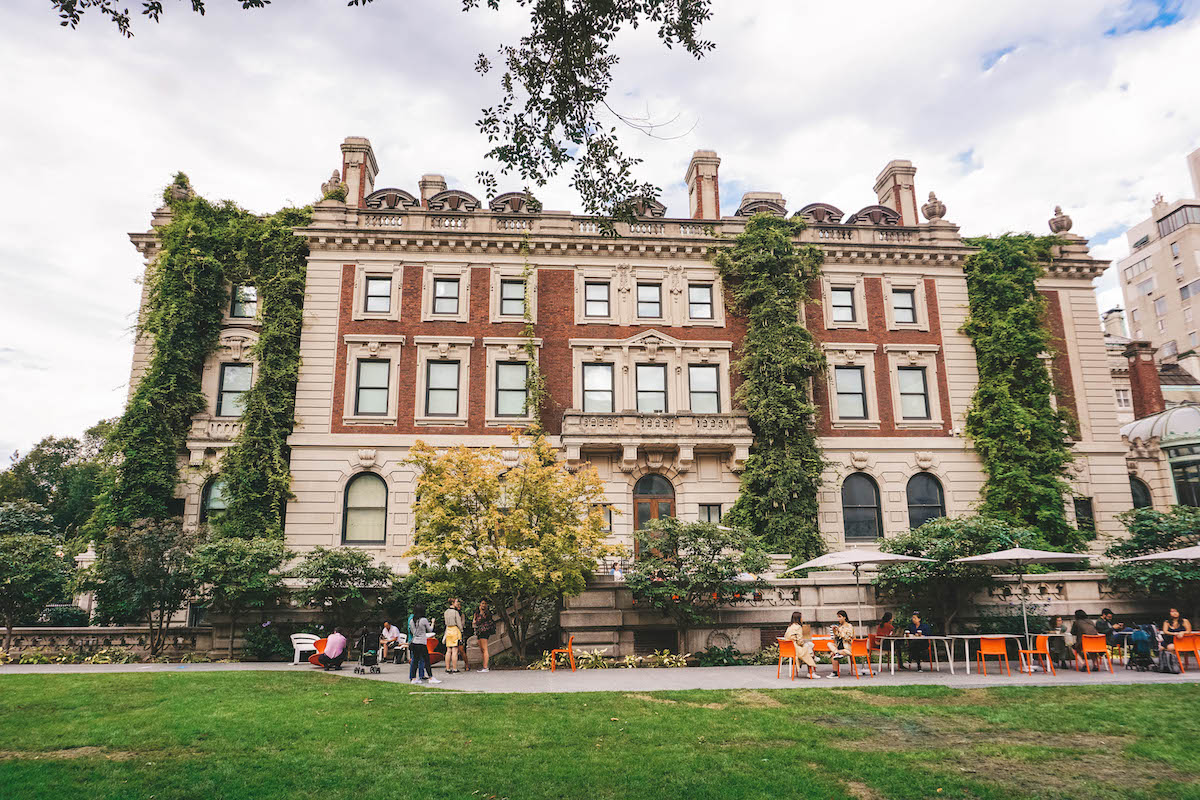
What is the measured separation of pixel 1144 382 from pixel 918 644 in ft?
105

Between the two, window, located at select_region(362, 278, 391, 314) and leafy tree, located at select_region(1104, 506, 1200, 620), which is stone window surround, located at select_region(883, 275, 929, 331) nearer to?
leafy tree, located at select_region(1104, 506, 1200, 620)

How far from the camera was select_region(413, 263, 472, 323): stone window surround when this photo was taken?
29062 millimetres

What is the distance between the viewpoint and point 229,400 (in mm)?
28078

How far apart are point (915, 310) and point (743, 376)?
8059mm

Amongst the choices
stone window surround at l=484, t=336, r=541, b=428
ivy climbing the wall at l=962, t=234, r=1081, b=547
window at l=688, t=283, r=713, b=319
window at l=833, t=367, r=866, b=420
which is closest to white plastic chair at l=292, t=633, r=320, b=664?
stone window surround at l=484, t=336, r=541, b=428

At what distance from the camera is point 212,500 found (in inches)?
1072

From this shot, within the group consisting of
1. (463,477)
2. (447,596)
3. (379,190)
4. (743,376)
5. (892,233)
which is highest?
(379,190)

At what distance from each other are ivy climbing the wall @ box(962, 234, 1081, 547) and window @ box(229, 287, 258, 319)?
27.9 metres

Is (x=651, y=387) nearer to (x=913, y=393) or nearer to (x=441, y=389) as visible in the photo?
(x=441, y=389)

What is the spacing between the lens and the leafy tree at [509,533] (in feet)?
59.5

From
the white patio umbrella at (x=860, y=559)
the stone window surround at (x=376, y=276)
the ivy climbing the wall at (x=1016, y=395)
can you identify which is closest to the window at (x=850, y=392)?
the ivy climbing the wall at (x=1016, y=395)

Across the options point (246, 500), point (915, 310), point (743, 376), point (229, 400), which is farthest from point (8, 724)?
point (915, 310)

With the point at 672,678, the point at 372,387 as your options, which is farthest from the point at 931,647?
the point at 372,387

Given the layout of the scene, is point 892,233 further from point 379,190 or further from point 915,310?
A: point 379,190
